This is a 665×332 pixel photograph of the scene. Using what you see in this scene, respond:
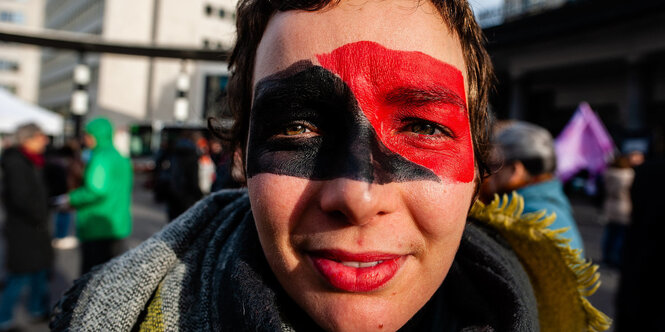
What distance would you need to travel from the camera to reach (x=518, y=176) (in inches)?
101

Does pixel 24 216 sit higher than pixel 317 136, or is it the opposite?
pixel 317 136

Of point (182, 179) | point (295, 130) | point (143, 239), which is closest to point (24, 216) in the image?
point (182, 179)

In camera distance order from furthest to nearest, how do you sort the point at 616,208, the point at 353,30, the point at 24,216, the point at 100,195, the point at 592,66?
the point at 592,66
the point at 616,208
the point at 24,216
the point at 100,195
the point at 353,30

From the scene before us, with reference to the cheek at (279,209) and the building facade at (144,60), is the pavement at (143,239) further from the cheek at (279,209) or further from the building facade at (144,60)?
the building facade at (144,60)

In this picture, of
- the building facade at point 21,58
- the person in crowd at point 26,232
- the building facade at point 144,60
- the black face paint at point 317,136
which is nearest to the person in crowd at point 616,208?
the black face paint at point 317,136

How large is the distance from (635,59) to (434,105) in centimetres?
1518

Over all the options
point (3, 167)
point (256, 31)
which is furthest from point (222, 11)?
point (256, 31)

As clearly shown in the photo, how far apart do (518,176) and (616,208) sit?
173 inches

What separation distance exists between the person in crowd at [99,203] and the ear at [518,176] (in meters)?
3.34

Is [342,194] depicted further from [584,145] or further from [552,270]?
[584,145]

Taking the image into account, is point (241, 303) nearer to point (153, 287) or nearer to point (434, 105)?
point (153, 287)

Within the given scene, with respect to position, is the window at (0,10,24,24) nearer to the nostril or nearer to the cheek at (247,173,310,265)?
the cheek at (247,173,310,265)

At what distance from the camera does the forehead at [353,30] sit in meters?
0.98

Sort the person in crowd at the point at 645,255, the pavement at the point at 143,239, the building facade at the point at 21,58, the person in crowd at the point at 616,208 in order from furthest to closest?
1. the building facade at the point at 21,58
2. the person in crowd at the point at 616,208
3. the pavement at the point at 143,239
4. the person in crowd at the point at 645,255
